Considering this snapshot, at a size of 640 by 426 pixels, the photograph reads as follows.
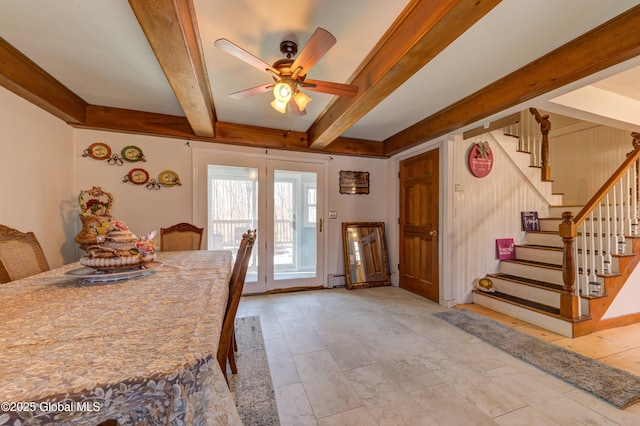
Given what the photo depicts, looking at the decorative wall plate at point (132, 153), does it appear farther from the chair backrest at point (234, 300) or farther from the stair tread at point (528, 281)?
the stair tread at point (528, 281)

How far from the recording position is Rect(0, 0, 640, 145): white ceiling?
1499 mm

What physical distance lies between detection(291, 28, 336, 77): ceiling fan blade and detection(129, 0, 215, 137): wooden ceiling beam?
2.21 ft

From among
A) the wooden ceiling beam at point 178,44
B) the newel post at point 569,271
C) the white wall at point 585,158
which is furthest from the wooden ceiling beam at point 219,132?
the white wall at point 585,158

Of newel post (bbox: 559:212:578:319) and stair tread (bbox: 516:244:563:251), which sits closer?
newel post (bbox: 559:212:578:319)

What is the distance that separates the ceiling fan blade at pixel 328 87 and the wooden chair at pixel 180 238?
81.8 inches

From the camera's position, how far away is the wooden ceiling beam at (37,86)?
1.87m

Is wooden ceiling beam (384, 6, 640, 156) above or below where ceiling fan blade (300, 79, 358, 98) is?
above

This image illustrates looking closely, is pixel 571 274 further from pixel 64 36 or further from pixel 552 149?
pixel 64 36

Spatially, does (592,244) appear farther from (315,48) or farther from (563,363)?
(315,48)

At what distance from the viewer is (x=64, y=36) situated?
1755 mm

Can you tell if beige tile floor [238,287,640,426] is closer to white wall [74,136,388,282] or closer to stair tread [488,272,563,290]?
stair tread [488,272,563,290]

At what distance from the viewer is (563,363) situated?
1914 millimetres

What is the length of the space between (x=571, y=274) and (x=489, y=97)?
1884 mm

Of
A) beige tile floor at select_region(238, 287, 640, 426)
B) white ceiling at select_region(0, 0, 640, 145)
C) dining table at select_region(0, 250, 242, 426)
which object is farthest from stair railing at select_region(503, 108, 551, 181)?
dining table at select_region(0, 250, 242, 426)
